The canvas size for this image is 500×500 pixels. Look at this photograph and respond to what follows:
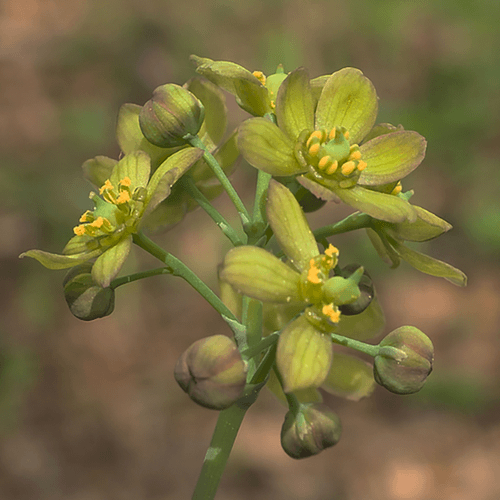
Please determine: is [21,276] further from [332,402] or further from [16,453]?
[332,402]

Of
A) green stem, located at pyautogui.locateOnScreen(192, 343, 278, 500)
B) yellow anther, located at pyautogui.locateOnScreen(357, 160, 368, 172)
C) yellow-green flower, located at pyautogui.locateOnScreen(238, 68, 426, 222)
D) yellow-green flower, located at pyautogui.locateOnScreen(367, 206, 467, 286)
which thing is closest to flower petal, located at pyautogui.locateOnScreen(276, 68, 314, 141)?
yellow-green flower, located at pyautogui.locateOnScreen(238, 68, 426, 222)

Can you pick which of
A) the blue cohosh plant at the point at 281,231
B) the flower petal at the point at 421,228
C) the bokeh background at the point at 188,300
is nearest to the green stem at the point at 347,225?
the blue cohosh plant at the point at 281,231

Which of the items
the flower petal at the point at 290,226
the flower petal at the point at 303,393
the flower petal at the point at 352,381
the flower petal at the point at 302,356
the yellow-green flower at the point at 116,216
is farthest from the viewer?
the flower petal at the point at 352,381

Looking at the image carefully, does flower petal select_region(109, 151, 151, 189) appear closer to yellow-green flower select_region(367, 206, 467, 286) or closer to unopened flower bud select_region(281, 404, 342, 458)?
yellow-green flower select_region(367, 206, 467, 286)

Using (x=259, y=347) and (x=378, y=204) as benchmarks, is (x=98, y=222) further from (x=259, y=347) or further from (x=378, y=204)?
(x=378, y=204)

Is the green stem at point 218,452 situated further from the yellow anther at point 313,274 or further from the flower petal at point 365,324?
the flower petal at point 365,324

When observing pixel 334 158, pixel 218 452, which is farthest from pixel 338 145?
pixel 218 452
